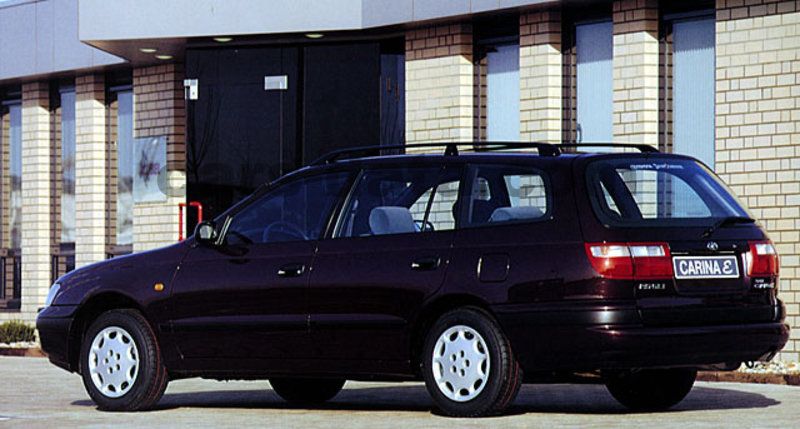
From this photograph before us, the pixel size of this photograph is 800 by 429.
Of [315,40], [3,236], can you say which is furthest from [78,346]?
[3,236]

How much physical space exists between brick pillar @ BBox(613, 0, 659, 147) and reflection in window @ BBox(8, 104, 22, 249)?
12939mm

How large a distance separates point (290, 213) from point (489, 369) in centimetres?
183

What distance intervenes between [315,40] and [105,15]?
9.63 feet

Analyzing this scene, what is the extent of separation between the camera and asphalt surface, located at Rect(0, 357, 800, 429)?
10.9 m

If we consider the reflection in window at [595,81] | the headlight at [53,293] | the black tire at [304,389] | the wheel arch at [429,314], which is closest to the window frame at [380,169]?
the wheel arch at [429,314]

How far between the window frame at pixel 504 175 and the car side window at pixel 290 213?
0.91 m

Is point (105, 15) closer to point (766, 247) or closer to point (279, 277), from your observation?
point (279, 277)

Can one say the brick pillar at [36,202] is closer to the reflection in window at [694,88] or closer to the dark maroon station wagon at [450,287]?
the reflection in window at [694,88]

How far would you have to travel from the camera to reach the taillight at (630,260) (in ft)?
34.5

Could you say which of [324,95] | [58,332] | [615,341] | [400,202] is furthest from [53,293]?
[324,95]

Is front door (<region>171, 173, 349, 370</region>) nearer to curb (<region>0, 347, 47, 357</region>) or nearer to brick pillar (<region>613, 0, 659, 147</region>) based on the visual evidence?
brick pillar (<region>613, 0, 659, 147</region>)

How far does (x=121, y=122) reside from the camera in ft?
91.6

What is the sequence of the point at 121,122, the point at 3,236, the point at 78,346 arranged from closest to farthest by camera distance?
the point at 78,346 < the point at 121,122 < the point at 3,236

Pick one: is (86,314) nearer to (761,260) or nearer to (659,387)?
(659,387)
